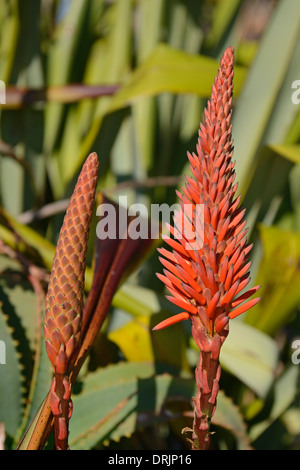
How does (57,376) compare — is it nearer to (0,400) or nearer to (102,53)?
(0,400)

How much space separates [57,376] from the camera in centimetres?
36

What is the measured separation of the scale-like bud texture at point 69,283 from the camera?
34 centimetres

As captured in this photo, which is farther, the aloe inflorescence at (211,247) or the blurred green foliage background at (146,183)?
the blurred green foliage background at (146,183)

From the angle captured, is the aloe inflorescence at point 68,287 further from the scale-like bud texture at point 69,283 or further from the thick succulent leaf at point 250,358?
the thick succulent leaf at point 250,358

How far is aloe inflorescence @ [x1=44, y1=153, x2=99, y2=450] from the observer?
342mm

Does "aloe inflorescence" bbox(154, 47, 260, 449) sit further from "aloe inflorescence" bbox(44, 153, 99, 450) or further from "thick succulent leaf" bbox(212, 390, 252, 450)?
"thick succulent leaf" bbox(212, 390, 252, 450)

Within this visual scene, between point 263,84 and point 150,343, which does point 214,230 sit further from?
point 263,84

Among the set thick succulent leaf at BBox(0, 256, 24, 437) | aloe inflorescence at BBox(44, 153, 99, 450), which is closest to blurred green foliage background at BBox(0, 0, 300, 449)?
thick succulent leaf at BBox(0, 256, 24, 437)

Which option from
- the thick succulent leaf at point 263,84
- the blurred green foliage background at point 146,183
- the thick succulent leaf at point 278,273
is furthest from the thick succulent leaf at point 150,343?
the thick succulent leaf at point 263,84

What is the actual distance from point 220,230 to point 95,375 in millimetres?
396

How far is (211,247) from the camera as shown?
347 mm

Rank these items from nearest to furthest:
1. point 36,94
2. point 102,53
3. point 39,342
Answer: point 39,342, point 36,94, point 102,53

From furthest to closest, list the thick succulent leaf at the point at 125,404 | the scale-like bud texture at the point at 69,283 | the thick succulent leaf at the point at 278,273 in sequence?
the thick succulent leaf at the point at 278,273 → the thick succulent leaf at the point at 125,404 → the scale-like bud texture at the point at 69,283
